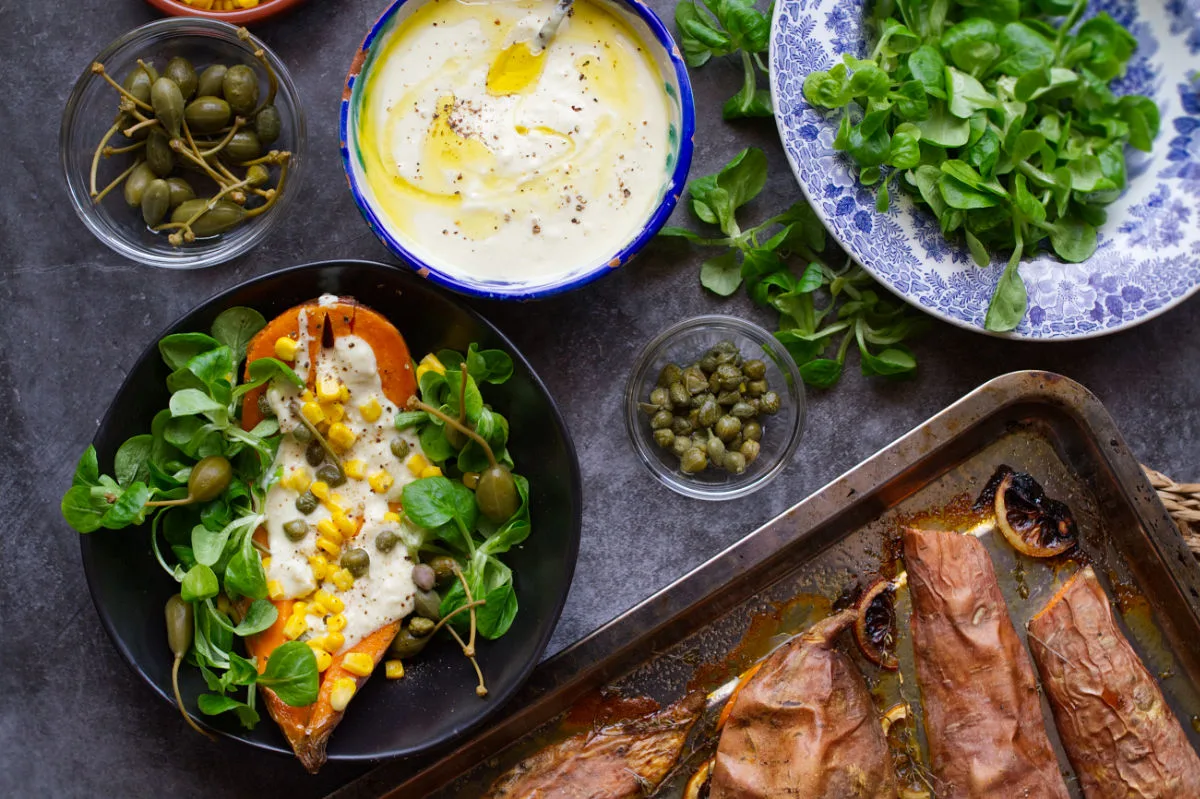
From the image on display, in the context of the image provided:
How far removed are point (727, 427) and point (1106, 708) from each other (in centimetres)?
99

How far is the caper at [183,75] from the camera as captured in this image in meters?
2.16

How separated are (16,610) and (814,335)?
6.21 feet

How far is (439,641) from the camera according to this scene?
2117 mm

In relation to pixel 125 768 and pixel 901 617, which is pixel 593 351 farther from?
pixel 125 768

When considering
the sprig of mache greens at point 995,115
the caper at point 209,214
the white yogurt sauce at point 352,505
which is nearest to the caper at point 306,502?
the white yogurt sauce at point 352,505

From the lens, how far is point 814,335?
225 centimetres

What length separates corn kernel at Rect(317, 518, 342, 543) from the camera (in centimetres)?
201

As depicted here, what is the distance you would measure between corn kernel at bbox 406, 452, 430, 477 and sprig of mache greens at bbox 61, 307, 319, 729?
270mm

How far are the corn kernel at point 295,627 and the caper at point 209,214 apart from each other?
86cm

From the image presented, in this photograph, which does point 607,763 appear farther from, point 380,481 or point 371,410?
point 371,410

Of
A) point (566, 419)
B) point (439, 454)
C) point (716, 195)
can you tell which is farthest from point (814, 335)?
point (439, 454)

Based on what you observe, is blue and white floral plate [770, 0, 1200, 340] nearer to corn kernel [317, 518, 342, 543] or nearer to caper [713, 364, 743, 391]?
caper [713, 364, 743, 391]

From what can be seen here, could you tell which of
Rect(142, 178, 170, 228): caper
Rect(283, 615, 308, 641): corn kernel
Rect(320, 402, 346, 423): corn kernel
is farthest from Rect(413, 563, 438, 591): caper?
Rect(142, 178, 170, 228): caper

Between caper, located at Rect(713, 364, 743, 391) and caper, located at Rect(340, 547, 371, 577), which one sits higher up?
caper, located at Rect(713, 364, 743, 391)
